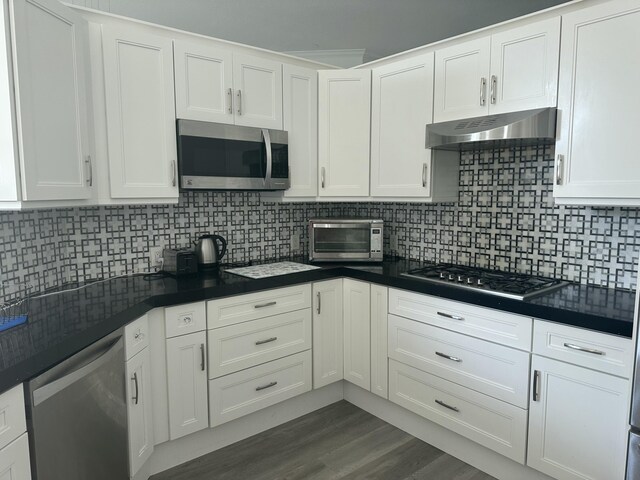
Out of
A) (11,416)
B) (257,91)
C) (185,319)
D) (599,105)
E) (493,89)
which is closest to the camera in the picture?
(11,416)

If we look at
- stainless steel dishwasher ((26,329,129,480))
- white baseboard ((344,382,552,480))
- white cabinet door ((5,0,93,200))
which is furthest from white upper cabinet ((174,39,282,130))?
white baseboard ((344,382,552,480))

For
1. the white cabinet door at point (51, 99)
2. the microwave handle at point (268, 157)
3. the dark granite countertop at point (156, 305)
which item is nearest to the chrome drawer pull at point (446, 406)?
the dark granite countertop at point (156, 305)

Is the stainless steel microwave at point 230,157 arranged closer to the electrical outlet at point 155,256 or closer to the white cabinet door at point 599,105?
the electrical outlet at point 155,256

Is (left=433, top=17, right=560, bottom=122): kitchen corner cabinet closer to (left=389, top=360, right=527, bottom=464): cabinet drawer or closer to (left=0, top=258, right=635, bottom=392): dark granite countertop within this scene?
(left=0, top=258, right=635, bottom=392): dark granite countertop

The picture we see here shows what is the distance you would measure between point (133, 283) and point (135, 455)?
0.85 metres

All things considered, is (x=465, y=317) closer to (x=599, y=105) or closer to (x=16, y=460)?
(x=599, y=105)

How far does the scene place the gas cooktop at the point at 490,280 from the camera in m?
2.03

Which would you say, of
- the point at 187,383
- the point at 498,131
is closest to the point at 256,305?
the point at 187,383

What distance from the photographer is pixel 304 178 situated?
9.37 ft

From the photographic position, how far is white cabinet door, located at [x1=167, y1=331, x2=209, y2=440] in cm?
210

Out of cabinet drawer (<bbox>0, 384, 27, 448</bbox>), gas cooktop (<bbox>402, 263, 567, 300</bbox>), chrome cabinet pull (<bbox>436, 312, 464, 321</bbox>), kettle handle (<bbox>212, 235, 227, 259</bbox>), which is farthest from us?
kettle handle (<bbox>212, 235, 227, 259</bbox>)

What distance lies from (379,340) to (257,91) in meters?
1.67

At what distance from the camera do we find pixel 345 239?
9.52ft

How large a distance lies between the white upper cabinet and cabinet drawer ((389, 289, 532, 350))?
1335 millimetres
